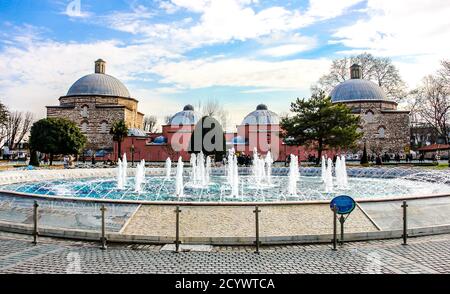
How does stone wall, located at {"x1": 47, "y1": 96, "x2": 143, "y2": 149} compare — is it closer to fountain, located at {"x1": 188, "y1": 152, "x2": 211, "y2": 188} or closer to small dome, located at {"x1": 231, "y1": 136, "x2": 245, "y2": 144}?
small dome, located at {"x1": 231, "y1": 136, "x2": 245, "y2": 144}

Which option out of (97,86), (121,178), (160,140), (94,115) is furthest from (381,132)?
(121,178)

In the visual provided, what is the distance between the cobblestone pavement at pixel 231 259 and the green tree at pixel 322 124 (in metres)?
21.8

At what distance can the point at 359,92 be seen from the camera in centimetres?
4406

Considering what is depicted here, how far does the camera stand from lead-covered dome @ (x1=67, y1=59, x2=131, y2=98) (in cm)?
4773

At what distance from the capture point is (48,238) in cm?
678

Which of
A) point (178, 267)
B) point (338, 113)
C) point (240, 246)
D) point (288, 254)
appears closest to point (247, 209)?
point (240, 246)

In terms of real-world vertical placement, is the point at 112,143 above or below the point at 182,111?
below

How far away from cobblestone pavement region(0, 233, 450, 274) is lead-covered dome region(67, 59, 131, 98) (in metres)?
44.4

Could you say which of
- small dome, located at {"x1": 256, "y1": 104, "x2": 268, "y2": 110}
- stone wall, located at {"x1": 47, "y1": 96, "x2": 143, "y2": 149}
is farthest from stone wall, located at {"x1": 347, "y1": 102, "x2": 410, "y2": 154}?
stone wall, located at {"x1": 47, "y1": 96, "x2": 143, "y2": 149}

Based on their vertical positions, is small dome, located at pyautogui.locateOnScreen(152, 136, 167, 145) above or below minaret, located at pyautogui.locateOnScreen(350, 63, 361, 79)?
below

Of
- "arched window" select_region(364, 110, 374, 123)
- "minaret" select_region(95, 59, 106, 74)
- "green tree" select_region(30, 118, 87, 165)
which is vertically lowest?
"green tree" select_region(30, 118, 87, 165)

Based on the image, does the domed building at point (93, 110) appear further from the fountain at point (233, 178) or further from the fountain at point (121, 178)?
the fountain at point (233, 178)
